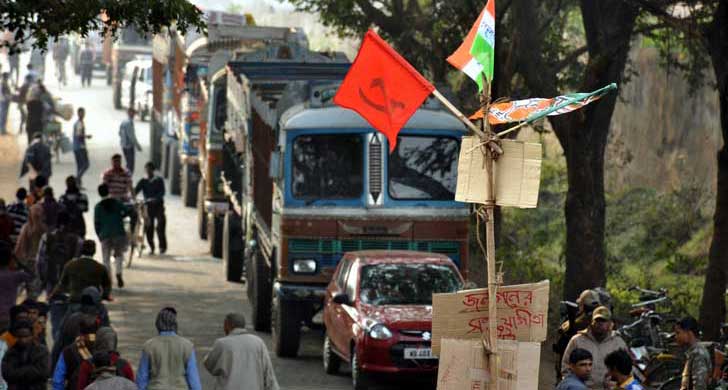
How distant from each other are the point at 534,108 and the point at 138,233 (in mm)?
20086

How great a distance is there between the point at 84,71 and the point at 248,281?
39333 millimetres

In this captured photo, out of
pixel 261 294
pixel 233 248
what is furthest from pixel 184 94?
pixel 261 294

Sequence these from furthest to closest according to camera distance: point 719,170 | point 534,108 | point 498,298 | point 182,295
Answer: point 182,295 → point 719,170 → point 498,298 → point 534,108

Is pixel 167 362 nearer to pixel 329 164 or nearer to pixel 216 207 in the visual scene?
pixel 329 164

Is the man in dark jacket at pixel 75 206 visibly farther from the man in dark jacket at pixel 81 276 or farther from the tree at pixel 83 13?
the tree at pixel 83 13

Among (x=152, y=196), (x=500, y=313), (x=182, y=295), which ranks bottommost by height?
(x=182, y=295)

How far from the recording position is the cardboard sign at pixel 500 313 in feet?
30.2

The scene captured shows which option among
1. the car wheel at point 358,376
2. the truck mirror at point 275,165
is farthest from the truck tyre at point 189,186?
the car wheel at point 358,376

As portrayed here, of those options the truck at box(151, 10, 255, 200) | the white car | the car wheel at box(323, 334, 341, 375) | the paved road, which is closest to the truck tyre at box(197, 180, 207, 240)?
the paved road

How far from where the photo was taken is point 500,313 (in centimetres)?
929

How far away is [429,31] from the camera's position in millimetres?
27766

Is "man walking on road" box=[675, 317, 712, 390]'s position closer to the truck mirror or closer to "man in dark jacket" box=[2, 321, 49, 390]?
"man in dark jacket" box=[2, 321, 49, 390]

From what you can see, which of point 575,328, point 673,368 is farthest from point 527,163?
point 673,368

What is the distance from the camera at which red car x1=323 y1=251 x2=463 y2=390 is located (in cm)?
1661
